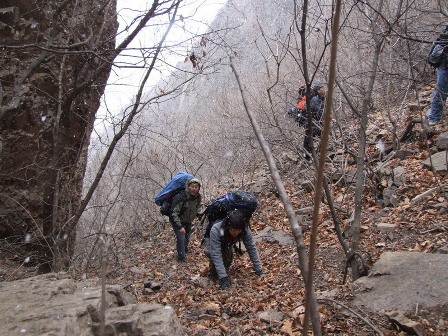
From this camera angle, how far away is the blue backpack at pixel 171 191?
6.06 m

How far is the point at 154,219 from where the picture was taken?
Result: 10.1 metres

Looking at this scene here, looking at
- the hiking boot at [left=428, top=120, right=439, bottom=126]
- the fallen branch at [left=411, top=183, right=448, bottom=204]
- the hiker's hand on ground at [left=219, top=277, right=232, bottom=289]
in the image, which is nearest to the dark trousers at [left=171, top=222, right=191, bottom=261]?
the hiker's hand on ground at [left=219, top=277, right=232, bottom=289]

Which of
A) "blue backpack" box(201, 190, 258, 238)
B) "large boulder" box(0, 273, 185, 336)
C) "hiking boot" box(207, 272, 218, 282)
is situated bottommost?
"hiking boot" box(207, 272, 218, 282)

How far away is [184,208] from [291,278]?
2088 mm

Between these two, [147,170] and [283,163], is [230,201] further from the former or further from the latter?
[147,170]

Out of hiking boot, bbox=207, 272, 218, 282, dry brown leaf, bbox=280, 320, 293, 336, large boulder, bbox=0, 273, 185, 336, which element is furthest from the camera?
hiking boot, bbox=207, 272, 218, 282

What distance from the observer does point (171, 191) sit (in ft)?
20.0

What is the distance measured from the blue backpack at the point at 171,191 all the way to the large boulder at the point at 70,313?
3.19 metres

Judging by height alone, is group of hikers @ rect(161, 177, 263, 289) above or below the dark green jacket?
below

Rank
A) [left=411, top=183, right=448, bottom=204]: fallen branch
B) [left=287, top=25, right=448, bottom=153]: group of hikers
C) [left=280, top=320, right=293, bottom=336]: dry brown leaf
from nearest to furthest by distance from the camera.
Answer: [left=280, top=320, right=293, bottom=336]: dry brown leaf < [left=411, top=183, right=448, bottom=204]: fallen branch < [left=287, top=25, right=448, bottom=153]: group of hikers

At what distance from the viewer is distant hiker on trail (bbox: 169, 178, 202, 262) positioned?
5988mm

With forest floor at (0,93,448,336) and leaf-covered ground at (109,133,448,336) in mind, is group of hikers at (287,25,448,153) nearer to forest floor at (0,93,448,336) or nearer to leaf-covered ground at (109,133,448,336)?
forest floor at (0,93,448,336)

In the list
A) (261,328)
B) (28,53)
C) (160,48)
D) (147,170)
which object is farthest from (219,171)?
(261,328)

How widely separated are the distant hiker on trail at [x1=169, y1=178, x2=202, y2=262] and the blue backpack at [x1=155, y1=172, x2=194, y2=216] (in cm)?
8
